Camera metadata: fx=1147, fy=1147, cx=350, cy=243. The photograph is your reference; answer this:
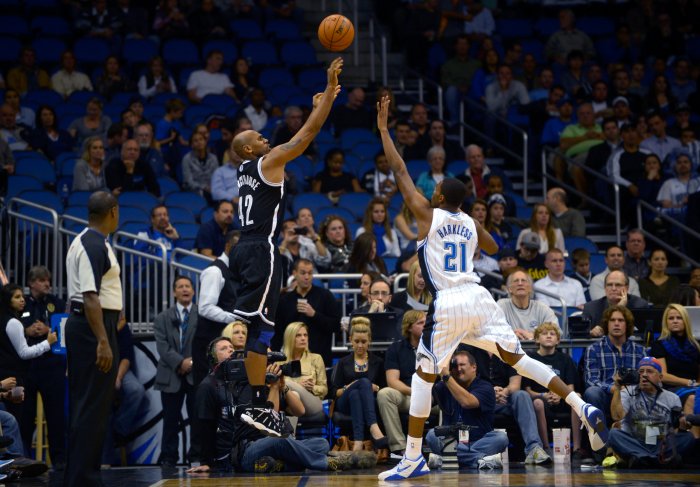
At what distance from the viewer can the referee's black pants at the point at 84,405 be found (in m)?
8.29

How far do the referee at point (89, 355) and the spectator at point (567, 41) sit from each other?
1404cm

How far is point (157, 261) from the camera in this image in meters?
13.6

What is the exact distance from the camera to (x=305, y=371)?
12312mm

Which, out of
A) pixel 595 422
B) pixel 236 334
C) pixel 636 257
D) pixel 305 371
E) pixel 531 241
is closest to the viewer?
pixel 595 422

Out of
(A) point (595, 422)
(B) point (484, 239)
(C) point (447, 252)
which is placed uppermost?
(B) point (484, 239)

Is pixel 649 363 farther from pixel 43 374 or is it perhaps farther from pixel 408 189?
pixel 43 374

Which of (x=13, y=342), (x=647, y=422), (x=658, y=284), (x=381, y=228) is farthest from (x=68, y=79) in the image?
(x=647, y=422)

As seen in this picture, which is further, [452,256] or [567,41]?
[567,41]

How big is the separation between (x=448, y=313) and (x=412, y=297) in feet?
13.1

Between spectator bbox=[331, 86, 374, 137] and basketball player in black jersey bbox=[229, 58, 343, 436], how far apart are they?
8603 mm

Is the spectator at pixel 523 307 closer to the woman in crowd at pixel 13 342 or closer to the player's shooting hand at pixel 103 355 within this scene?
the woman in crowd at pixel 13 342

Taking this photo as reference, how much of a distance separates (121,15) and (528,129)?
23.8 ft

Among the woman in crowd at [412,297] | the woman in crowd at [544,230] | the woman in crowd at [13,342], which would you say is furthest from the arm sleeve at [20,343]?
the woman in crowd at [544,230]

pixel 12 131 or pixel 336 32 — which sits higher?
pixel 12 131
